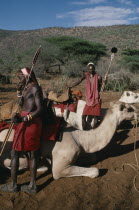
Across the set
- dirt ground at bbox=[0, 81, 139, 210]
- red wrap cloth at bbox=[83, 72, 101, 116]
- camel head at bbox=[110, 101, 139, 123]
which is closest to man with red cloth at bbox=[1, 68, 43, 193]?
dirt ground at bbox=[0, 81, 139, 210]

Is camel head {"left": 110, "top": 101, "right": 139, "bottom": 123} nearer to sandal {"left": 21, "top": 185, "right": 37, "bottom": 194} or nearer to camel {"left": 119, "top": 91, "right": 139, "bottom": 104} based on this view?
camel {"left": 119, "top": 91, "right": 139, "bottom": 104}

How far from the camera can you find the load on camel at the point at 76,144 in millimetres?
4316

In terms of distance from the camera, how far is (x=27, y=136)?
155 inches

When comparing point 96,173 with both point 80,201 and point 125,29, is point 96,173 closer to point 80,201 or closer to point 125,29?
point 80,201

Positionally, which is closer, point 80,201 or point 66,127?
point 80,201

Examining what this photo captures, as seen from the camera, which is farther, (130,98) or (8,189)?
(130,98)

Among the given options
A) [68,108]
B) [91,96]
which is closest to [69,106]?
[68,108]

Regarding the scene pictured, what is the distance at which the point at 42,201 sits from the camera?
3875 mm

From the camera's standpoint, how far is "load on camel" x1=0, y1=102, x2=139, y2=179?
432 centimetres

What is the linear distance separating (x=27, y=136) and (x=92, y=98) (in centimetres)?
264

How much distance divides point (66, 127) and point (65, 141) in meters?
0.49

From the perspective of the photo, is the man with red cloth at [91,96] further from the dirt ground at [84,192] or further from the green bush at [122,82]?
the green bush at [122,82]

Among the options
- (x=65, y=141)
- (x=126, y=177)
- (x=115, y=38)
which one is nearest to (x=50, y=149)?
(x=65, y=141)

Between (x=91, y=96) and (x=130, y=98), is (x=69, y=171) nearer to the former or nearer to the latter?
(x=130, y=98)
